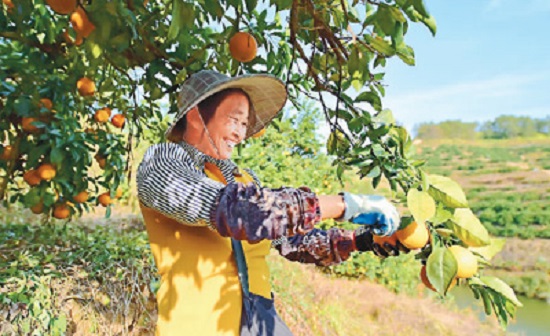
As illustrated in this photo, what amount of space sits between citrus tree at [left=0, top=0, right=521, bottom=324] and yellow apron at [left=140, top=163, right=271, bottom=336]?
1.30ft

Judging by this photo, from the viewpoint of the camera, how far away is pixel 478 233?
0.98m

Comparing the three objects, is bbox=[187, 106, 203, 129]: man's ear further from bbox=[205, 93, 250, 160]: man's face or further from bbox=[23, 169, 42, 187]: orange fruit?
bbox=[23, 169, 42, 187]: orange fruit

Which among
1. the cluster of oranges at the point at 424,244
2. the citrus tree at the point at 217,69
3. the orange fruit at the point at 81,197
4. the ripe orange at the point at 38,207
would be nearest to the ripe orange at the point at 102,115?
the citrus tree at the point at 217,69

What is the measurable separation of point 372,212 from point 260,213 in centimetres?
26

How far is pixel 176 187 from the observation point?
903 mm

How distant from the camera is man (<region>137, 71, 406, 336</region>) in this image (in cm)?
86

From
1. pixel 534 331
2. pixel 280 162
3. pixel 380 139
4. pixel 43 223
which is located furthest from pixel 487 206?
pixel 380 139

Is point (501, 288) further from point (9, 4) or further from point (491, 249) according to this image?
point (9, 4)

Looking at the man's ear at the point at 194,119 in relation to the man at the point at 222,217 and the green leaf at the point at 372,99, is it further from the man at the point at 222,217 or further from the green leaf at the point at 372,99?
the green leaf at the point at 372,99

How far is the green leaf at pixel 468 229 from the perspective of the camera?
38.8 inches

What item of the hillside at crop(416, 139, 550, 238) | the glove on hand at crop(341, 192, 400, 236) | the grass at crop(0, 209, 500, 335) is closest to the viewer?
the glove on hand at crop(341, 192, 400, 236)

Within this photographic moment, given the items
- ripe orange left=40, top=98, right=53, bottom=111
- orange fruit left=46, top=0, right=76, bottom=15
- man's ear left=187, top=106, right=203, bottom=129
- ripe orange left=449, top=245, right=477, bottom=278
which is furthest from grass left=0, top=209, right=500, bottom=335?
ripe orange left=449, top=245, right=477, bottom=278

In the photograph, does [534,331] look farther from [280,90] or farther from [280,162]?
[280,90]

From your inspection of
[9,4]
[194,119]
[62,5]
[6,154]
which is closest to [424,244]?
[194,119]
